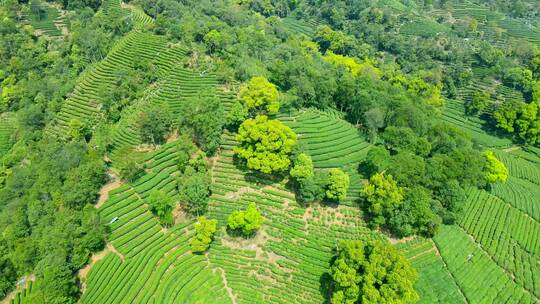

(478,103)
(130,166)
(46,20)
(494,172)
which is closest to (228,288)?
(130,166)

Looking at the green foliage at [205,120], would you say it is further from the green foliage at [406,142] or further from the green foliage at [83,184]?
the green foliage at [406,142]

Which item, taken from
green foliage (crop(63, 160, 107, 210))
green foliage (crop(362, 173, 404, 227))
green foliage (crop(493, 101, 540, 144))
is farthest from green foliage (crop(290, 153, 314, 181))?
green foliage (crop(493, 101, 540, 144))

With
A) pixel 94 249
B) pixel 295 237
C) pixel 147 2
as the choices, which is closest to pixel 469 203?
pixel 295 237

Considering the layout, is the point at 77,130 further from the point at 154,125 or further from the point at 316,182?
the point at 316,182

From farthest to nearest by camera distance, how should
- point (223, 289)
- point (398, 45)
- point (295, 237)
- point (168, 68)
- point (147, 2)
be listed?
point (398, 45) → point (147, 2) → point (168, 68) → point (295, 237) → point (223, 289)

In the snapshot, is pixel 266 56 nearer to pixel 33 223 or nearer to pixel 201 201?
pixel 201 201
